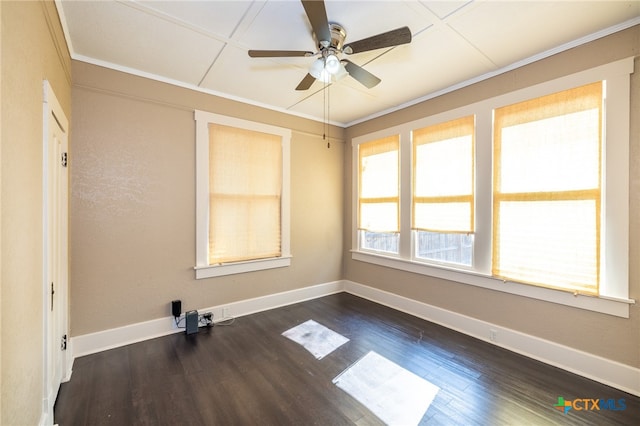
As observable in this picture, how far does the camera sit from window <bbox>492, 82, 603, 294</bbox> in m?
2.26

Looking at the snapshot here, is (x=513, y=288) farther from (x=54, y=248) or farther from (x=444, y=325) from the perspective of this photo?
(x=54, y=248)

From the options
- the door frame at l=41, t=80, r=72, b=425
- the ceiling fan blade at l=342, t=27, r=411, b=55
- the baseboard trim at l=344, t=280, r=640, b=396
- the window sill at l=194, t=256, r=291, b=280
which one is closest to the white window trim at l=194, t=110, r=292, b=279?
the window sill at l=194, t=256, r=291, b=280

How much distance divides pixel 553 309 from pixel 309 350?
7.67 ft

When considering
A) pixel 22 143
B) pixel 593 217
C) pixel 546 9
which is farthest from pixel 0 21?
pixel 593 217

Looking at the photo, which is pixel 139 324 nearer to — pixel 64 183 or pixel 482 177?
pixel 64 183

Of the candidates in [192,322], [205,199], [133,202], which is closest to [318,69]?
[205,199]

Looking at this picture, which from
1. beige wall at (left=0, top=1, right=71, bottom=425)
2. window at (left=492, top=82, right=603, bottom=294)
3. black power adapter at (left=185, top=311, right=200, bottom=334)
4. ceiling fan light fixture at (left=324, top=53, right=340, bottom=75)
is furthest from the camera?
black power adapter at (left=185, top=311, right=200, bottom=334)

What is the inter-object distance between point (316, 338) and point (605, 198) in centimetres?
294

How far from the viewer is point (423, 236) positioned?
11.7 ft

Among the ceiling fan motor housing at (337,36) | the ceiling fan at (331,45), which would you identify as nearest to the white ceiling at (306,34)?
the ceiling fan motor housing at (337,36)

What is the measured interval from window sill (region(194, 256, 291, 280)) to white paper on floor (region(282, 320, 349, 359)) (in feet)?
3.11

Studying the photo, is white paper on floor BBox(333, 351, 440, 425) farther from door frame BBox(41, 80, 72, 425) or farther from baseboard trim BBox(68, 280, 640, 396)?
door frame BBox(41, 80, 72, 425)

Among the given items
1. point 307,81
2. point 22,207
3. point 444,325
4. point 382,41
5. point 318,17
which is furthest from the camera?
point 444,325

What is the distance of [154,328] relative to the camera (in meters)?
2.92
